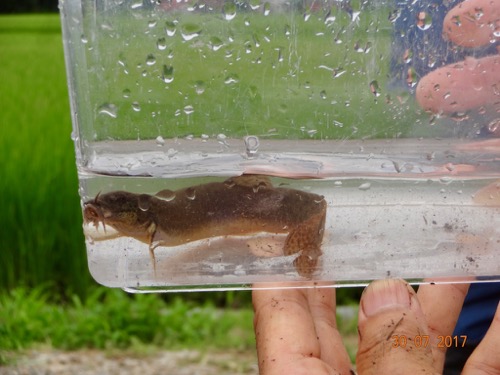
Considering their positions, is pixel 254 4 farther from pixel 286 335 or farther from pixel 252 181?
pixel 286 335

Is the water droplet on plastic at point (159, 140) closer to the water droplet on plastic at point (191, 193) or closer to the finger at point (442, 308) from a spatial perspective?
the water droplet on plastic at point (191, 193)

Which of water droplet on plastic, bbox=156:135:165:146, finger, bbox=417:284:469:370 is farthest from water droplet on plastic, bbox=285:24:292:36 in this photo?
finger, bbox=417:284:469:370

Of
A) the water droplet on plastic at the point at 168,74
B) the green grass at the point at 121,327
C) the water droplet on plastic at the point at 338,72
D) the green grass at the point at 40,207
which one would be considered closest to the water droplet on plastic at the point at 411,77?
the water droplet on plastic at the point at 338,72

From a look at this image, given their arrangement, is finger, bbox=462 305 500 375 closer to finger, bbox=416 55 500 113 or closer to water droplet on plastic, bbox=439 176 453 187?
water droplet on plastic, bbox=439 176 453 187

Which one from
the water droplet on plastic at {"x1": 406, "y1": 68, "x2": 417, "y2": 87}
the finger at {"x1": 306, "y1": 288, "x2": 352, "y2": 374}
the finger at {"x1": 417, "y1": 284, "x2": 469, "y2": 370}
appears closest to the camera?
the water droplet on plastic at {"x1": 406, "y1": 68, "x2": 417, "y2": 87}

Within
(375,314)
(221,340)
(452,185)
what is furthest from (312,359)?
(221,340)
